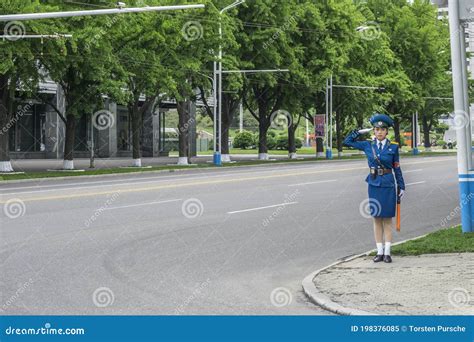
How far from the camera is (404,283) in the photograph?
326 inches

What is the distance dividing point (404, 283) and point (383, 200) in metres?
1.66

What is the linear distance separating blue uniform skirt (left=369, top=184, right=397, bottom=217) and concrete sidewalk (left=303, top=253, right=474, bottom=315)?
0.70 meters

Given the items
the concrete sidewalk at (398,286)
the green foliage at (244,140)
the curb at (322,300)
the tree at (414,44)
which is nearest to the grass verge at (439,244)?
the concrete sidewalk at (398,286)

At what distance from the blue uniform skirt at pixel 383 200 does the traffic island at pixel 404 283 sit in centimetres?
70

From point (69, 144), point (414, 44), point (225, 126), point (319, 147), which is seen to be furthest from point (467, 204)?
point (414, 44)

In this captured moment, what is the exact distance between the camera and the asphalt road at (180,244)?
773 centimetres

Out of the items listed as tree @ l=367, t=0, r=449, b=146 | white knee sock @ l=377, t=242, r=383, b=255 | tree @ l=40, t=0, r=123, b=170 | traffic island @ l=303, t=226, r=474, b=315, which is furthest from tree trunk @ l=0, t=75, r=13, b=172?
tree @ l=367, t=0, r=449, b=146

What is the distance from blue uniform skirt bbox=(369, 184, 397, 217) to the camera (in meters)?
9.65

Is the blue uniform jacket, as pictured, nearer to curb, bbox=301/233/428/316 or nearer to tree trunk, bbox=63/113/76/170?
curb, bbox=301/233/428/316

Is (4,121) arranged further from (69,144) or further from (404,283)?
(404,283)

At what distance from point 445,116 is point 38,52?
58280 millimetres

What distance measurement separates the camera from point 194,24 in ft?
128

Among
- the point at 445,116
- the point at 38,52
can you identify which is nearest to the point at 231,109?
the point at 38,52

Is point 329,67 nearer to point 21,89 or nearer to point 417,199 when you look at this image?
point 21,89
